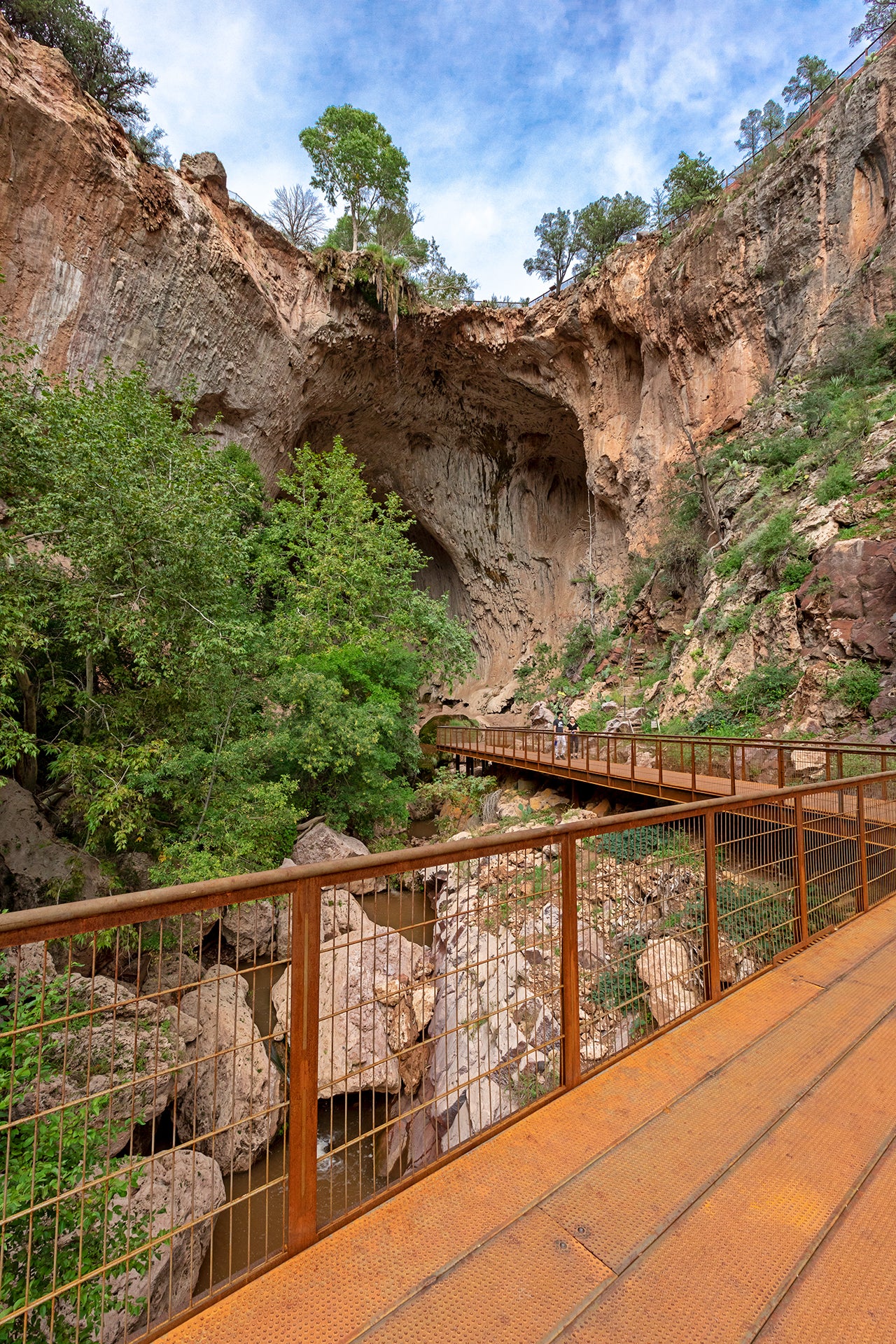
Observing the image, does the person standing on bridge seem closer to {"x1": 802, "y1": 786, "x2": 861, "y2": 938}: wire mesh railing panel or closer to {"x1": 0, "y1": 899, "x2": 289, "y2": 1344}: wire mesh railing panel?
{"x1": 802, "y1": 786, "x2": 861, "y2": 938}: wire mesh railing panel

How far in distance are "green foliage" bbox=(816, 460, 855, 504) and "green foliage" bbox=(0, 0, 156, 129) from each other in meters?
20.9

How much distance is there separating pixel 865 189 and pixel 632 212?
11688 mm

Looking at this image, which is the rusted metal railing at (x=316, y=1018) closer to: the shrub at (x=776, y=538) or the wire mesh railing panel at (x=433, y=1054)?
the wire mesh railing panel at (x=433, y=1054)

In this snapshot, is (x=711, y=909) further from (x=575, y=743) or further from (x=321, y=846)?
(x=575, y=743)

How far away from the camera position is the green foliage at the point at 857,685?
36.9ft

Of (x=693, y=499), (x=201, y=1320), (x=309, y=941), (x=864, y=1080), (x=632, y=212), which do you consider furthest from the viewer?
(x=632, y=212)

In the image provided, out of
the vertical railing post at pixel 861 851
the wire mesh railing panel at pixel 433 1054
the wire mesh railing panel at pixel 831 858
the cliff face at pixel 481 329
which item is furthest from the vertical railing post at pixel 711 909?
the cliff face at pixel 481 329

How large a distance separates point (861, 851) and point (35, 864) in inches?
361

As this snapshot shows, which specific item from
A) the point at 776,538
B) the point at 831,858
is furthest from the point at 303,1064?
the point at 776,538

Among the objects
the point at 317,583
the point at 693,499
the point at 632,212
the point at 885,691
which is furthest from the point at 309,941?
the point at 632,212

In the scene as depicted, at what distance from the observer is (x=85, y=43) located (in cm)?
1683

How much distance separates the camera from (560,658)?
2961 cm

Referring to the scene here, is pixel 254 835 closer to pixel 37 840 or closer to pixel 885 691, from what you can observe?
pixel 37 840

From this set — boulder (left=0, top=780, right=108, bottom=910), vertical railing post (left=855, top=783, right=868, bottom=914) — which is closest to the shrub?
vertical railing post (left=855, top=783, right=868, bottom=914)
